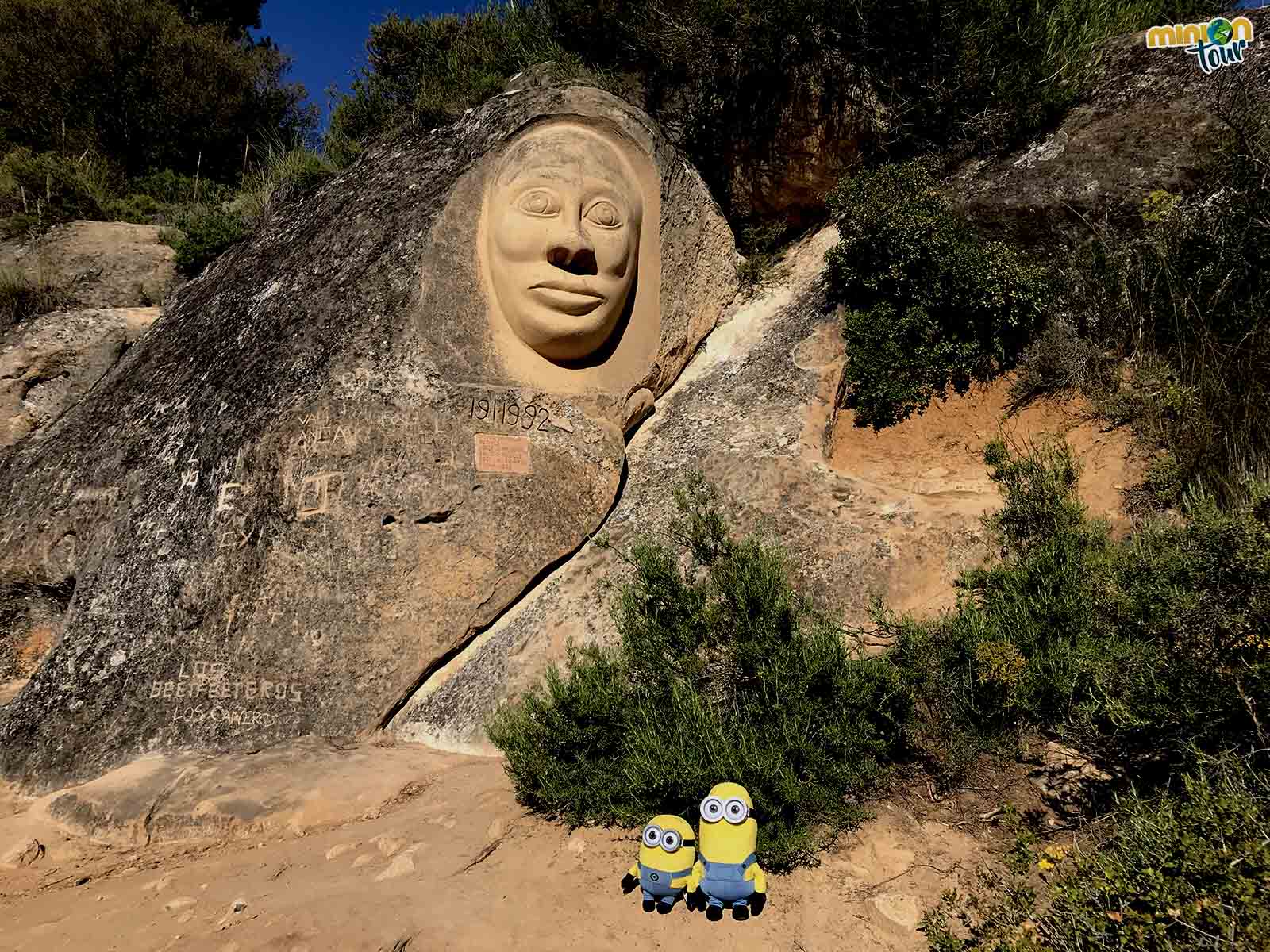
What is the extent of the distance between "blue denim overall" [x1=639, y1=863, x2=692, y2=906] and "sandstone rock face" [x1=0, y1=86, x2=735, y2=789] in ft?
8.90

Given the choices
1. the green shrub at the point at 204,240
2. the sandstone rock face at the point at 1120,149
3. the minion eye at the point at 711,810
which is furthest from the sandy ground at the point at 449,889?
the green shrub at the point at 204,240

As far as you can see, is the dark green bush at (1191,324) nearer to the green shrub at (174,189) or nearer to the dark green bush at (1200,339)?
the dark green bush at (1200,339)

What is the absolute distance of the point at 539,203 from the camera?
19.8 ft

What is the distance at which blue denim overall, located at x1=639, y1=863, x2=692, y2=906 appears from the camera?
2.91 meters

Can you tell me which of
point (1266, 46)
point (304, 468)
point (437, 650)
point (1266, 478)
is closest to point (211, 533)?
point (304, 468)

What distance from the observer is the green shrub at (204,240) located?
954 cm

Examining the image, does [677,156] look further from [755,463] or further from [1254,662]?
[1254,662]

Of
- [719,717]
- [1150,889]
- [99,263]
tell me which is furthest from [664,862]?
[99,263]

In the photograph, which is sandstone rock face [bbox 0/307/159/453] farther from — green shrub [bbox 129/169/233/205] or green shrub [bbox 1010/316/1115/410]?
green shrub [bbox 1010/316/1115/410]

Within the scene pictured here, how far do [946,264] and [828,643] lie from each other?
392 cm

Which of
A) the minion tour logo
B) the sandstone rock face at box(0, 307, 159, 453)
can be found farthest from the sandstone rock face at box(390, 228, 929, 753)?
the sandstone rock face at box(0, 307, 159, 453)

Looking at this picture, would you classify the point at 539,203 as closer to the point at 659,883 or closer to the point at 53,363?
the point at 659,883

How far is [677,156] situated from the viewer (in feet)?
23.6

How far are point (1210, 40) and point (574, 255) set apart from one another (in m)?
5.44
